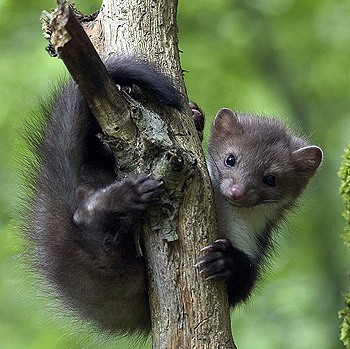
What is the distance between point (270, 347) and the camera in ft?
24.1

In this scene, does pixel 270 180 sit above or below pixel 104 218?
below

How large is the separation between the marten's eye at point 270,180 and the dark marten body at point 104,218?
0.10 m

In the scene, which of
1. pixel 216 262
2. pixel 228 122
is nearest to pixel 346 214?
pixel 216 262

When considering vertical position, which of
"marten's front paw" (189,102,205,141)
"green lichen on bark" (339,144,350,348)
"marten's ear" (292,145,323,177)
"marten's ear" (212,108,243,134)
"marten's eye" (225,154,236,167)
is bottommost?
"green lichen on bark" (339,144,350,348)

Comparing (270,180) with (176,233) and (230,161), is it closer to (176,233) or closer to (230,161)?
(230,161)

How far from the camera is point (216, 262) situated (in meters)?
3.35

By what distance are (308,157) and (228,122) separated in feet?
2.21

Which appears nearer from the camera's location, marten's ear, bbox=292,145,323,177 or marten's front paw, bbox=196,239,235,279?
marten's front paw, bbox=196,239,235,279

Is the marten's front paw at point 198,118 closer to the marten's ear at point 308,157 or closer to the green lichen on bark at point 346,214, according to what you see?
the marten's ear at point 308,157

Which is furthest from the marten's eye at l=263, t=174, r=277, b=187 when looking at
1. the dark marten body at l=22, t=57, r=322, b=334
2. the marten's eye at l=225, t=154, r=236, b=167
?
the marten's eye at l=225, t=154, r=236, b=167

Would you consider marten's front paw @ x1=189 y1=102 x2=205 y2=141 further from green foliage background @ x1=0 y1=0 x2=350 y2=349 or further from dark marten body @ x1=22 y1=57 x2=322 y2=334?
green foliage background @ x1=0 y1=0 x2=350 y2=349

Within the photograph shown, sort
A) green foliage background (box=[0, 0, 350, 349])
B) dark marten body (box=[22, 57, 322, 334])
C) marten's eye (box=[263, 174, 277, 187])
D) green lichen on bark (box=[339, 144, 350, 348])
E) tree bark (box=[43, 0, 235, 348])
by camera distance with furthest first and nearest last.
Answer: green foliage background (box=[0, 0, 350, 349]) → marten's eye (box=[263, 174, 277, 187]) → green lichen on bark (box=[339, 144, 350, 348]) → dark marten body (box=[22, 57, 322, 334]) → tree bark (box=[43, 0, 235, 348])

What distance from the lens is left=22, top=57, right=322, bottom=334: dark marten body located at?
11.2ft

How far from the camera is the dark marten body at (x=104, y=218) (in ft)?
11.2
